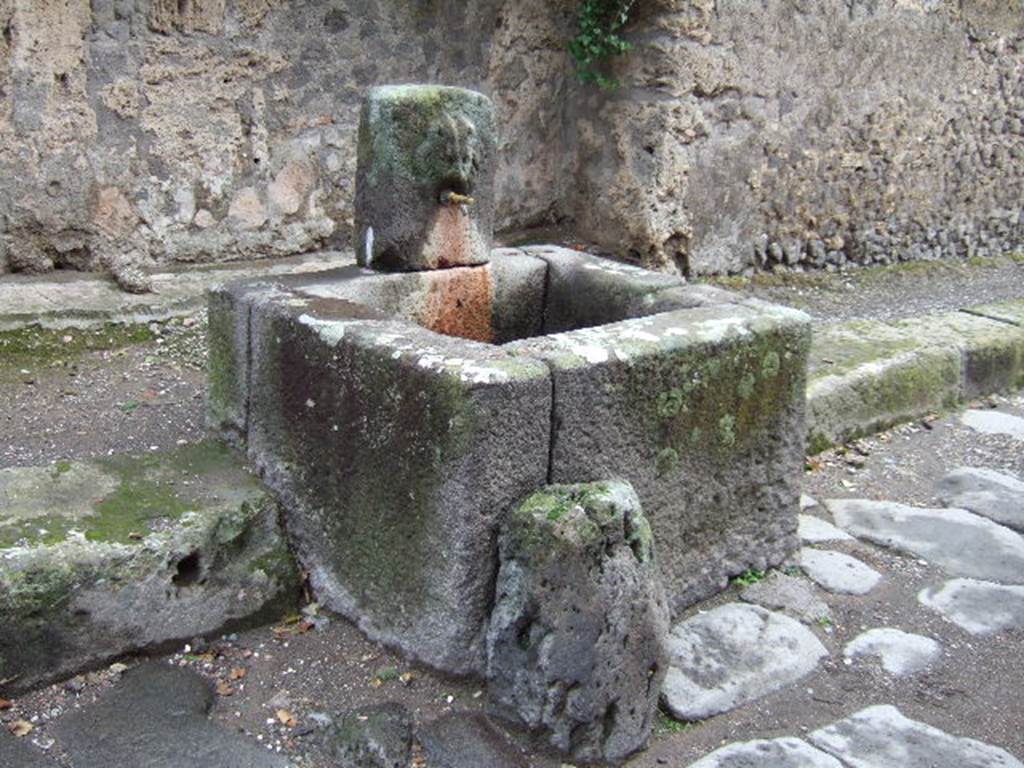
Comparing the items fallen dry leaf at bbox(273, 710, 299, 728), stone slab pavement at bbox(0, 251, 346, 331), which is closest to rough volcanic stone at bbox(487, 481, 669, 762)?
fallen dry leaf at bbox(273, 710, 299, 728)

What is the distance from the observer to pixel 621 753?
239cm

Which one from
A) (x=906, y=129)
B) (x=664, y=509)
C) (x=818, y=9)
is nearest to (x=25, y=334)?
(x=664, y=509)

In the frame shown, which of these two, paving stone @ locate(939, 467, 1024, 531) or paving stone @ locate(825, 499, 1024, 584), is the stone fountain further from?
paving stone @ locate(939, 467, 1024, 531)

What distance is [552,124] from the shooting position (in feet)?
19.1

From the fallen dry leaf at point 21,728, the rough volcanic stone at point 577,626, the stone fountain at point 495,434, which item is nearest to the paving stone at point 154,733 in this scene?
the fallen dry leaf at point 21,728

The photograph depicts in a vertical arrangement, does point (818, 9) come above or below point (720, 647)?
above

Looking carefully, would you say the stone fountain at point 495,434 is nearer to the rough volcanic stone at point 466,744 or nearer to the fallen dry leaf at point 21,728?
the rough volcanic stone at point 466,744

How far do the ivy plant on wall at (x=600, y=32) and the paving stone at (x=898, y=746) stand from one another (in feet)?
12.4

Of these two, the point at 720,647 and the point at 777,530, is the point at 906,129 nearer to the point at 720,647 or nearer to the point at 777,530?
the point at 777,530

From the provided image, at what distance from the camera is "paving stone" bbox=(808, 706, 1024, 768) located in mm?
2441

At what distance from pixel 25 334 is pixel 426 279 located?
1739 millimetres

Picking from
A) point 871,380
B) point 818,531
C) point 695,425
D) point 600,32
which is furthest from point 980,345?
point 695,425

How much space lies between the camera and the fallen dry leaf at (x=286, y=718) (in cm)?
239

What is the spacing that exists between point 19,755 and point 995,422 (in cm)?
387
